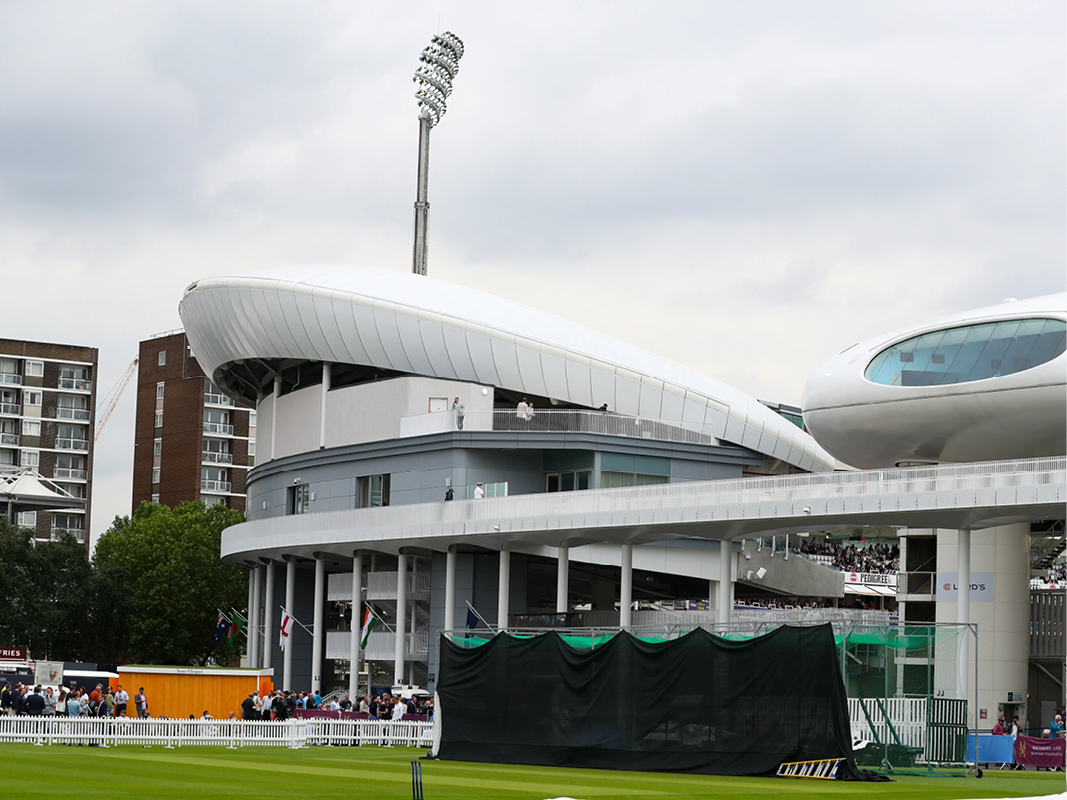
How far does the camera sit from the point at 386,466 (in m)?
66.7

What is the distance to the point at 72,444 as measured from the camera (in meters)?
134

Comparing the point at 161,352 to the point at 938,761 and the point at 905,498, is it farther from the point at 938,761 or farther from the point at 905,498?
the point at 938,761

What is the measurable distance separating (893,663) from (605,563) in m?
35.0

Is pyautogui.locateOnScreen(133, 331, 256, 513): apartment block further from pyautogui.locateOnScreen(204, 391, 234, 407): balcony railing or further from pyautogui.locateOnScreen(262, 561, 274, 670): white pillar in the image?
pyautogui.locateOnScreen(262, 561, 274, 670): white pillar

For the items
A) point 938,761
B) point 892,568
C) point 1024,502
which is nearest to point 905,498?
Answer: point 1024,502

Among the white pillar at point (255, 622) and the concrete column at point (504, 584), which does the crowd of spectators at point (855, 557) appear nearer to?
the concrete column at point (504, 584)

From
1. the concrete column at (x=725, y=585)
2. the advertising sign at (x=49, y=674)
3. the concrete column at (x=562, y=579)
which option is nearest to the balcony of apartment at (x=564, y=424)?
the concrete column at (x=562, y=579)

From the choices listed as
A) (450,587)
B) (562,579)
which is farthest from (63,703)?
(450,587)

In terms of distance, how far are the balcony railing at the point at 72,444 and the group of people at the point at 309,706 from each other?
76.8 m

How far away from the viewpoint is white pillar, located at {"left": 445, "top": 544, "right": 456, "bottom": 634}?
62375mm

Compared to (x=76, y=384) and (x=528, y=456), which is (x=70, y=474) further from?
(x=528, y=456)

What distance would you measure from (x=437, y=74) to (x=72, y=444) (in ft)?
164

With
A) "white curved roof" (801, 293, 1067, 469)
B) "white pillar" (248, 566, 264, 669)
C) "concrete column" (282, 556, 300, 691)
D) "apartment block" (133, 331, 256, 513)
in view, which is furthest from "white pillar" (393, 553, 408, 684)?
"apartment block" (133, 331, 256, 513)

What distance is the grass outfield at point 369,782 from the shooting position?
70.0 ft
